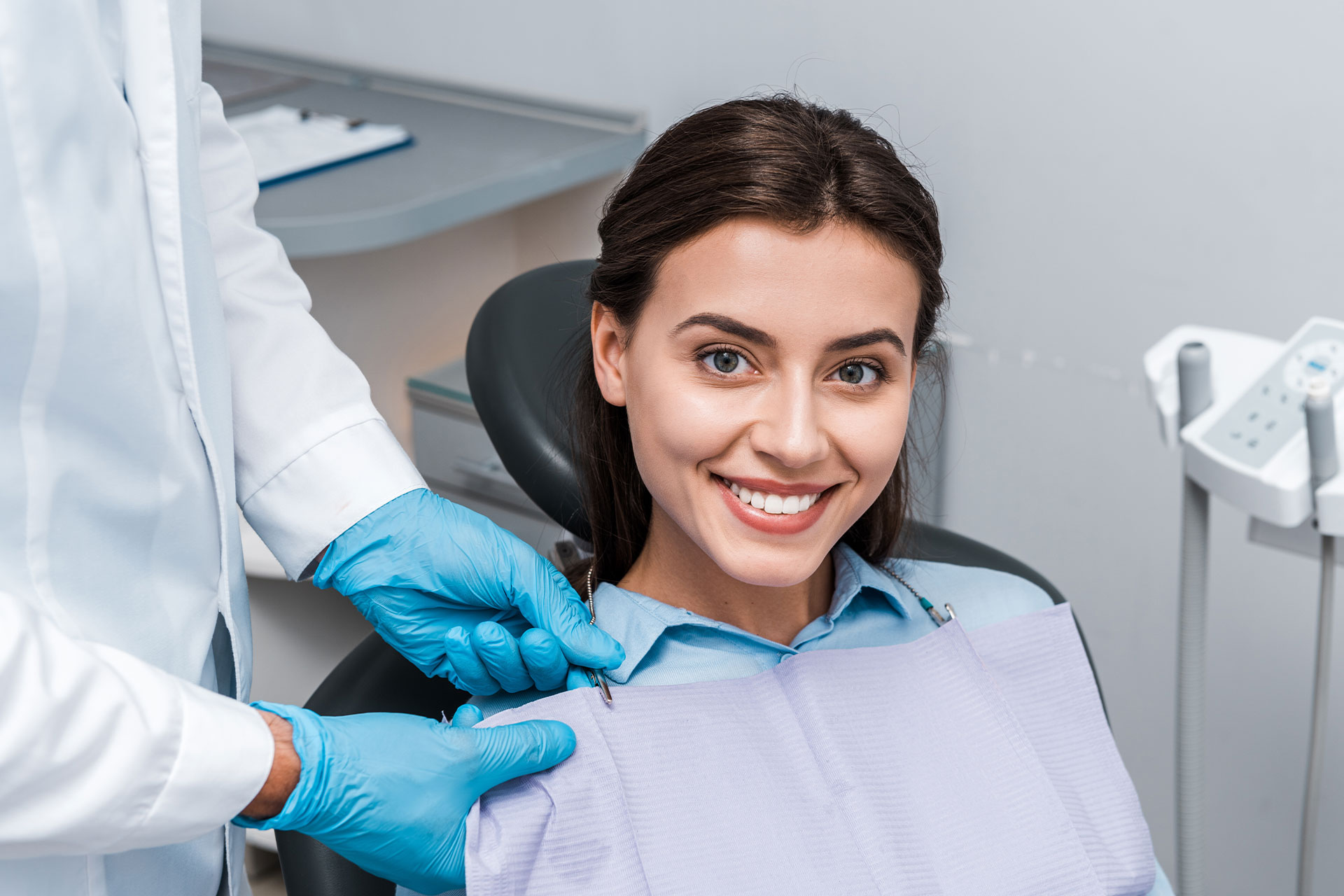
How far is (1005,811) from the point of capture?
1010mm

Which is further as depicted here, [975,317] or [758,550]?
[975,317]

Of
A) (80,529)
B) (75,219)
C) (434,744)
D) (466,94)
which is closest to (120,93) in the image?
(75,219)

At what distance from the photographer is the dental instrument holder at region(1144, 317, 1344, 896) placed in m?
1.13

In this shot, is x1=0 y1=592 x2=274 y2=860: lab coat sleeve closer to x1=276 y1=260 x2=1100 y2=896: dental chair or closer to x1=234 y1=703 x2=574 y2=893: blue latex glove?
x1=234 y1=703 x2=574 y2=893: blue latex glove

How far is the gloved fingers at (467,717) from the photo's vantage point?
99 centimetres

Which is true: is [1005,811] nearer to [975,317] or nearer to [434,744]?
[434,744]

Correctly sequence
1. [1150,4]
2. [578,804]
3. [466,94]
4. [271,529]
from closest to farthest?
[578,804]
[271,529]
[1150,4]
[466,94]

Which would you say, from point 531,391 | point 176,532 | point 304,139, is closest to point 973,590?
point 531,391

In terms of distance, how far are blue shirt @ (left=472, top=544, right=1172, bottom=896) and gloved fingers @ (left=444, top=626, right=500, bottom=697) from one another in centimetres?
2

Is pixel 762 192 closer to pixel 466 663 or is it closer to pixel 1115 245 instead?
pixel 466 663

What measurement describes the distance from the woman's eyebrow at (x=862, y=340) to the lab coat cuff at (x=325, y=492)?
0.40 metres

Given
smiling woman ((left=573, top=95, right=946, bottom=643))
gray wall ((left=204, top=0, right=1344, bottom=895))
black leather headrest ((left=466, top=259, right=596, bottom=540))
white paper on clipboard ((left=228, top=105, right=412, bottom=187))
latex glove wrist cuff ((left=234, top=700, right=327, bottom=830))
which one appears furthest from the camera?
white paper on clipboard ((left=228, top=105, right=412, bottom=187))

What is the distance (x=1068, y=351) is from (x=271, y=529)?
114cm

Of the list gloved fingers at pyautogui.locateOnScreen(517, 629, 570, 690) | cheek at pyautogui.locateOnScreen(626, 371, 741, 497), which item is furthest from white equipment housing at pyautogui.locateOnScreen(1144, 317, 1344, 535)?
gloved fingers at pyautogui.locateOnScreen(517, 629, 570, 690)
